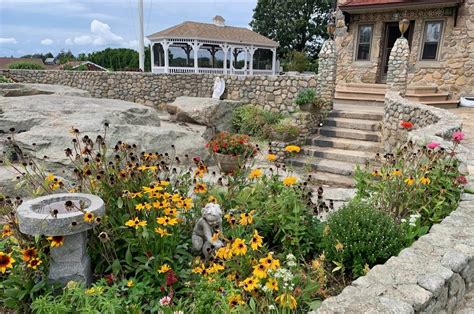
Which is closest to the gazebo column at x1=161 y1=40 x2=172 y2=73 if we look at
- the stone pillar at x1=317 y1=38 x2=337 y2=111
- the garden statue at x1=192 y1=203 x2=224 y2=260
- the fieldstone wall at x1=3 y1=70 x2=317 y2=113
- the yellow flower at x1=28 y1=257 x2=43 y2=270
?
the fieldstone wall at x1=3 y1=70 x2=317 y2=113

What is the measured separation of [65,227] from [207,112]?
27.5 feet

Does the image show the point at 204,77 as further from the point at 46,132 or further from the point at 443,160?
the point at 443,160

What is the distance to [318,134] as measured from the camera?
9391 millimetres

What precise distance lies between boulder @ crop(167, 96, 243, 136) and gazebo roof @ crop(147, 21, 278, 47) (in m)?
10.6

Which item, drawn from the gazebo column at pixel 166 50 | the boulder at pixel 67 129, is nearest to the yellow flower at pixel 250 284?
the boulder at pixel 67 129

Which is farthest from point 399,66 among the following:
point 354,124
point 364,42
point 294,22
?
point 294,22

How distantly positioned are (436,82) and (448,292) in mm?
12222

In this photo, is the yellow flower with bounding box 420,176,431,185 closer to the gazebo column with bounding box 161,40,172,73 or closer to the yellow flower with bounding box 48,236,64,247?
the yellow flower with bounding box 48,236,64,247

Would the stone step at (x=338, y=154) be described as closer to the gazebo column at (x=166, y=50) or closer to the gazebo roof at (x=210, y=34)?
the gazebo column at (x=166, y=50)

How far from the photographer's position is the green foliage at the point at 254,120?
403 inches

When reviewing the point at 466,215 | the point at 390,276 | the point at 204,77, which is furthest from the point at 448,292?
the point at 204,77

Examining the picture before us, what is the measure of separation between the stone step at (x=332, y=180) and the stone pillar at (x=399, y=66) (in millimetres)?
3893

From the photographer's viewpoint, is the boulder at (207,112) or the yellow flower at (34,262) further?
the boulder at (207,112)

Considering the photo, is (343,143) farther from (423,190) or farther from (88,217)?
(88,217)
